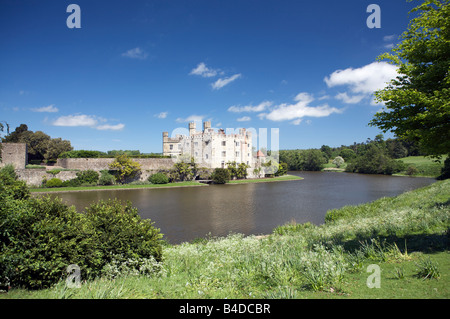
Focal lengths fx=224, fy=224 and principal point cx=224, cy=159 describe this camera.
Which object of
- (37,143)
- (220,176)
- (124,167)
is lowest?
(220,176)

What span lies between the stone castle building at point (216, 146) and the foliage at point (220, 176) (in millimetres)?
4076

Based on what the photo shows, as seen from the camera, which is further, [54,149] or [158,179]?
[54,149]

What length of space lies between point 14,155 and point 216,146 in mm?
33473

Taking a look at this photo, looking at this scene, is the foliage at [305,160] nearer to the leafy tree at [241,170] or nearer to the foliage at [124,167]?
the leafy tree at [241,170]

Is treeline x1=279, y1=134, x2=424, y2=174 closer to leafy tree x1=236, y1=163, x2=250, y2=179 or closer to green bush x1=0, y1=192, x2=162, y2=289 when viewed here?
leafy tree x1=236, y1=163, x2=250, y2=179

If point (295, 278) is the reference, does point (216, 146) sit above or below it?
above

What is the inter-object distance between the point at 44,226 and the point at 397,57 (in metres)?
11.5

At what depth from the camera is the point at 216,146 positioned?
4844cm

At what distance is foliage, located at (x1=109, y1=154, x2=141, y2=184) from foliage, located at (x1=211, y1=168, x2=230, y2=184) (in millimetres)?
14255

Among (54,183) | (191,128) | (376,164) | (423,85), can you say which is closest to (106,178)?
(54,183)

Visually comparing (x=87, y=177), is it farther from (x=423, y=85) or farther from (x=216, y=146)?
(x=423, y=85)

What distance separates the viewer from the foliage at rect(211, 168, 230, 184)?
43878mm
